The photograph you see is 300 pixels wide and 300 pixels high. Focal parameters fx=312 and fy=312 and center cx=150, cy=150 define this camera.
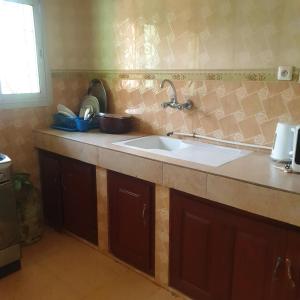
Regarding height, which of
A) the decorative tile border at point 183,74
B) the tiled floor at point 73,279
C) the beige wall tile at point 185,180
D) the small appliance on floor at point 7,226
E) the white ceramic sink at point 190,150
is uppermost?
the decorative tile border at point 183,74

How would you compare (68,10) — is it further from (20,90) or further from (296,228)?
(296,228)

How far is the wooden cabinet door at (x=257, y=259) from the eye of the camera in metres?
1.41

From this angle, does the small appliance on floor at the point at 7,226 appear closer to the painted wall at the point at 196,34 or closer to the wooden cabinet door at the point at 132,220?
the wooden cabinet door at the point at 132,220

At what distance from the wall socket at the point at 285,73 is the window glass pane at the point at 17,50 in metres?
1.89

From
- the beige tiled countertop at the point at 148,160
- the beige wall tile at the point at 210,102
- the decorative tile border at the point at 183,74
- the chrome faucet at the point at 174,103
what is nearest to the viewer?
the beige tiled countertop at the point at 148,160

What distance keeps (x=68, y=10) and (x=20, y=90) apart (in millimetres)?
814

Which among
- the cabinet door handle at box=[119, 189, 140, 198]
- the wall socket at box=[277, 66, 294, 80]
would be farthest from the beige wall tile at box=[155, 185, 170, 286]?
the wall socket at box=[277, 66, 294, 80]

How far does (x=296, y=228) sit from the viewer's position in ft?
4.36

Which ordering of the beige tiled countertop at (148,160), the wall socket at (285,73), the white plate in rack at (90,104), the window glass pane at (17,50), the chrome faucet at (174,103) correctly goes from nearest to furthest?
1. the beige tiled countertop at (148,160)
2. the wall socket at (285,73)
3. the chrome faucet at (174,103)
4. the window glass pane at (17,50)
5. the white plate in rack at (90,104)

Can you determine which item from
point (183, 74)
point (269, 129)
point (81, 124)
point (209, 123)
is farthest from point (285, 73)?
point (81, 124)

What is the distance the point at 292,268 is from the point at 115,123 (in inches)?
62.7

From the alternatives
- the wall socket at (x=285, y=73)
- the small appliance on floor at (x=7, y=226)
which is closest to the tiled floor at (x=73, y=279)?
the small appliance on floor at (x=7, y=226)

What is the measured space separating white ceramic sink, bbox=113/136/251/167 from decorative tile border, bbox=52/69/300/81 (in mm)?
447

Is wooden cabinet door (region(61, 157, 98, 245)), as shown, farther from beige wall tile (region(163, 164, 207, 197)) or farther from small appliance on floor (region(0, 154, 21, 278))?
beige wall tile (region(163, 164, 207, 197))
